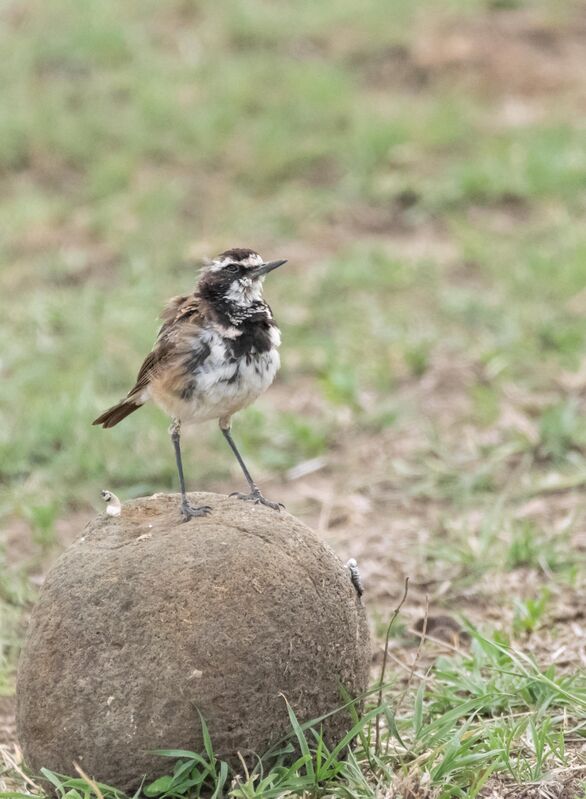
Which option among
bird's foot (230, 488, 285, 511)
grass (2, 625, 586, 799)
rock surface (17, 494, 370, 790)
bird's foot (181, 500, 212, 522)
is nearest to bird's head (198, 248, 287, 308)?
bird's foot (230, 488, 285, 511)

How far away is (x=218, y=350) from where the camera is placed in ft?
17.0

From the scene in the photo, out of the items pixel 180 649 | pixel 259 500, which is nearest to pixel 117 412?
pixel 259 500

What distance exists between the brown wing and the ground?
4.92 ft

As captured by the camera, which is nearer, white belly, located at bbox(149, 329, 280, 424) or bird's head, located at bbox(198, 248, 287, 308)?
white belly, located at bbox(149, 329, 280, 424)

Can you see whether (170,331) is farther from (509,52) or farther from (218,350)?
(509,52)

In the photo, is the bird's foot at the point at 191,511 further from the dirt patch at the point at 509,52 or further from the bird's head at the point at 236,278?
the dirt patch at the point at 509,52

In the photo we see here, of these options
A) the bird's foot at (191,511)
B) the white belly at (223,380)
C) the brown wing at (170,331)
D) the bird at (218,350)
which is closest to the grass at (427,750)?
the bird's foot at (191,511)

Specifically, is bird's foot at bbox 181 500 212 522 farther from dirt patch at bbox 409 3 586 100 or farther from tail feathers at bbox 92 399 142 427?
dirt patch at bbox 409 3 586 100

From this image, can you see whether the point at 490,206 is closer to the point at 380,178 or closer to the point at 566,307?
the point at 380,178

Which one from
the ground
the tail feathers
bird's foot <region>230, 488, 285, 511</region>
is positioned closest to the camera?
bird's foot <region>230, 488, 285, 511</region>

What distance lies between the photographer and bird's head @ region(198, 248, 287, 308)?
536cm

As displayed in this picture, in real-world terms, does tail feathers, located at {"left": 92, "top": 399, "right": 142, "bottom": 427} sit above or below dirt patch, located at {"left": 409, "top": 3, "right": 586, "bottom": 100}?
above

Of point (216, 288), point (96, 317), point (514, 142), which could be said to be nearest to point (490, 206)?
point (514, 142)

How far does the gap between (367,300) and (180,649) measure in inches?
251
